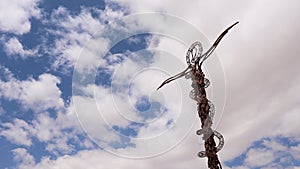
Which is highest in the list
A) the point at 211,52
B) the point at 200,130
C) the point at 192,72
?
the point at 211,52

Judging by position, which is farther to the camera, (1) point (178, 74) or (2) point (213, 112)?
(1) point (178, 74)

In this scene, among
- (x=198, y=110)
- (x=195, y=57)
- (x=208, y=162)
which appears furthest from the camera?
(x=195, y=57)

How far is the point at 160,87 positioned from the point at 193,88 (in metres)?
5.10

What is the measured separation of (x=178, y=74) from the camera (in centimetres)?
3750

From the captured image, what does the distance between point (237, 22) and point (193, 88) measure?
27.8 feet

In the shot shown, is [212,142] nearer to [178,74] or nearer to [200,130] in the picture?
[200,130]

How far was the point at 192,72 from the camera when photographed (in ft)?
115

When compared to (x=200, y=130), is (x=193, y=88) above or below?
above

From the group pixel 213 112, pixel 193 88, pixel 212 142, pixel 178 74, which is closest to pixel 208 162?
pixel 212 142

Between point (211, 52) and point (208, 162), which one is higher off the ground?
point (211, 52)

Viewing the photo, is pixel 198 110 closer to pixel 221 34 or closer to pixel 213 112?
pixel 213 112

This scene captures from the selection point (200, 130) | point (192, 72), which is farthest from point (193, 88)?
point (200, 130)

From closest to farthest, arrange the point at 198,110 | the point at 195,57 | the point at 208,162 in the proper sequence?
the point at 208,162 → the point at 198,110 → the point at 195,57

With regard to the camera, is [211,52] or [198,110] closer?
[198,110]
